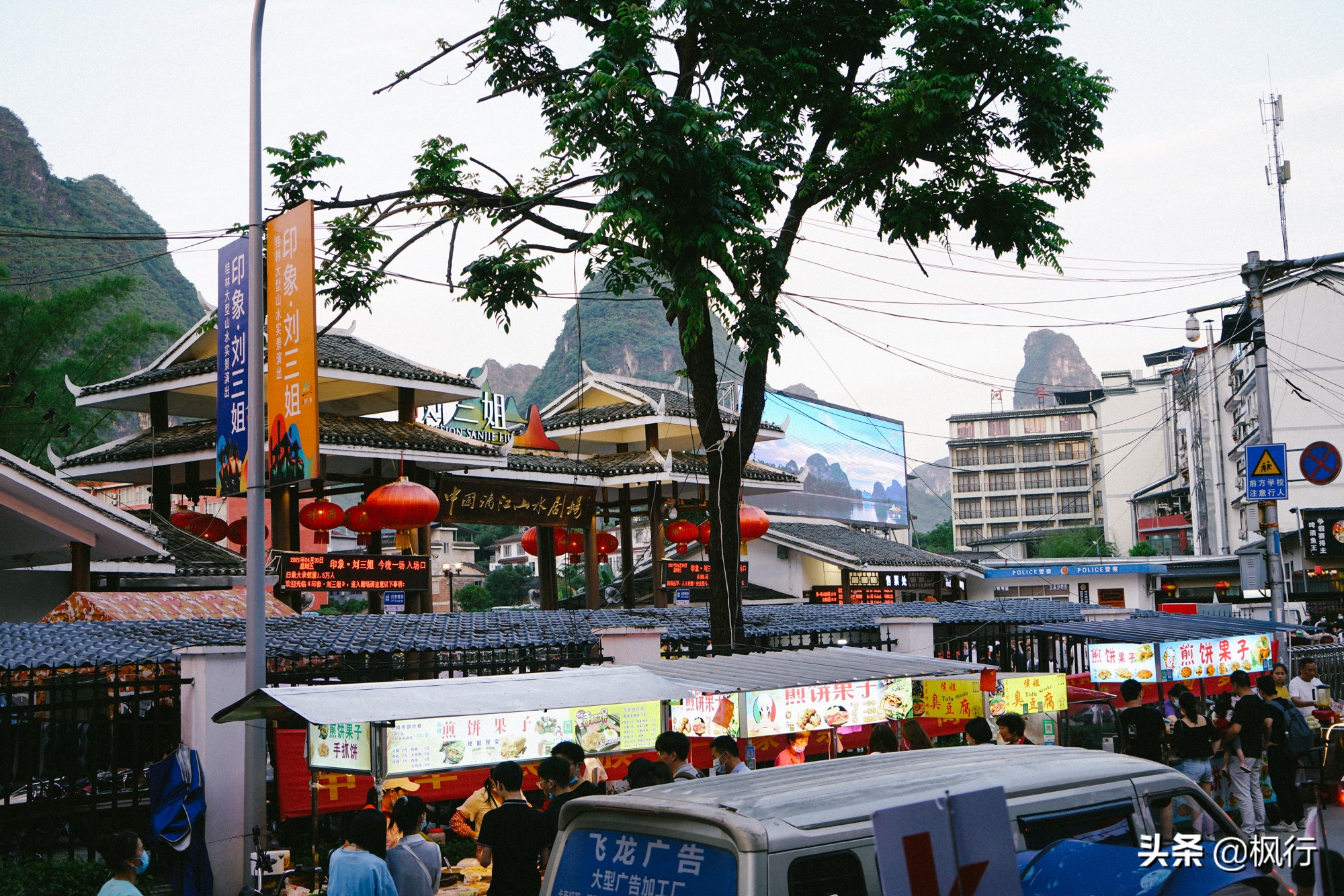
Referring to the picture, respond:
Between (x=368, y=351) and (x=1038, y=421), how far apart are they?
95.1m

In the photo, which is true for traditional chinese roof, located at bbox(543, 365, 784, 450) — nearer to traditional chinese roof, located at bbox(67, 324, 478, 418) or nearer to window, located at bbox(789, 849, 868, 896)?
traditional chinese roof, located at bbox(67, 324, 478, 418)

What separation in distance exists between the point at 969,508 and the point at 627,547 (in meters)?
87.5

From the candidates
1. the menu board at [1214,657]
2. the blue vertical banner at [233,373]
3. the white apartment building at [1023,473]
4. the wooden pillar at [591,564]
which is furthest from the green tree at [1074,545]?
the blue vertical banner at [233,373]

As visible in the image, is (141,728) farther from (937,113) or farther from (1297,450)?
Result: (1297,450)

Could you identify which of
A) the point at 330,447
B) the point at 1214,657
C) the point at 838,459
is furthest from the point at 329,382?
the point at 838,459

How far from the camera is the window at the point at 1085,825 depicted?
5133 mm

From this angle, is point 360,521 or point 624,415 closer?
point 360,521

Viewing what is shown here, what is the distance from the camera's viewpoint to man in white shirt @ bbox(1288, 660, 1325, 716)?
15.2m

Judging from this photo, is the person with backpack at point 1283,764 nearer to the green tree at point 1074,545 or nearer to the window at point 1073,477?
the green tree at point 1074,545

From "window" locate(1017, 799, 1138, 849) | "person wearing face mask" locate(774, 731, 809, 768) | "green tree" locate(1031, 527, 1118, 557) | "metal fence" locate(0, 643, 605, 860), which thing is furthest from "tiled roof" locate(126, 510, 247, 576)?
"green tree" locate(1031, 527, 1118, 557)

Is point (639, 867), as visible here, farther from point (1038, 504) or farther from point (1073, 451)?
point (1038, 504)

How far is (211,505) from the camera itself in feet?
159

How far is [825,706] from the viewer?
448 inches

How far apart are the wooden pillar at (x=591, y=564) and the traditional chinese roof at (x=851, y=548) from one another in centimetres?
1428
